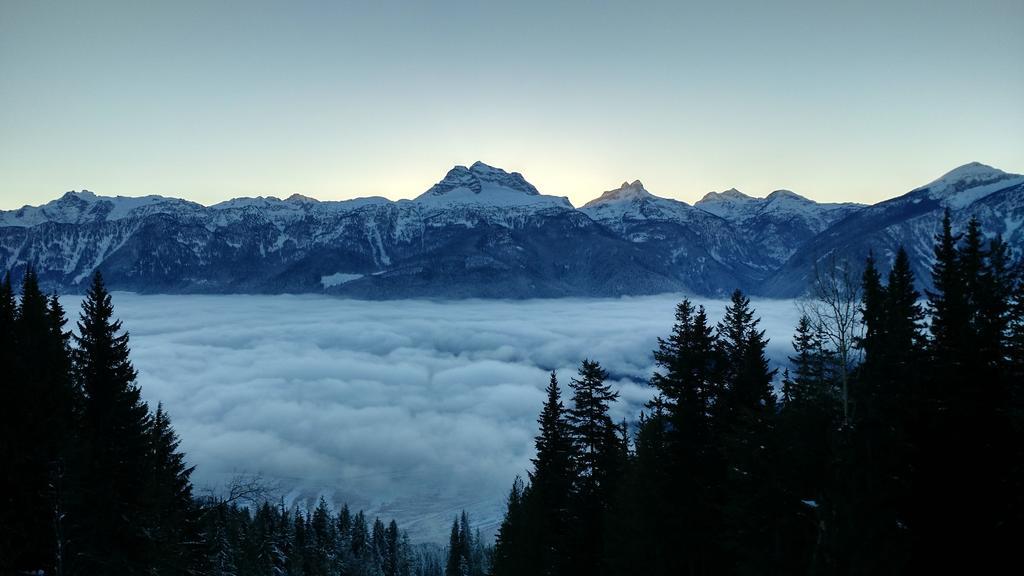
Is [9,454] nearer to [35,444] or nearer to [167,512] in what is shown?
[35,444]

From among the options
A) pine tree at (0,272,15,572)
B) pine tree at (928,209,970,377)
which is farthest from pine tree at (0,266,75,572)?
pine tree at (928,209,970,377)

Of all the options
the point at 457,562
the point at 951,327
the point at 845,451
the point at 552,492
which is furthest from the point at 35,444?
the point at 457,562

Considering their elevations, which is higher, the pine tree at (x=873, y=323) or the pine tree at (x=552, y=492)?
the pine tree at (x=873, y=323)

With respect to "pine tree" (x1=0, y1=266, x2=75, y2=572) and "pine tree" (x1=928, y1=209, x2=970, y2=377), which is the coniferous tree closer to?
"pine tree" (x1=928, y1=209, x2=970, y2=377)

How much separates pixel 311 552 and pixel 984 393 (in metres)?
74.3

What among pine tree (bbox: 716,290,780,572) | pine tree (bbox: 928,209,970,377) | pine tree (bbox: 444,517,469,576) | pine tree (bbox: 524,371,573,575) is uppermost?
pine tree (bbox: 928,209,970,377)

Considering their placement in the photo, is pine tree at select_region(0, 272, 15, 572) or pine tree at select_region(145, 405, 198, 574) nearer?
pine tree at select_region(0, 272, 15, 572)

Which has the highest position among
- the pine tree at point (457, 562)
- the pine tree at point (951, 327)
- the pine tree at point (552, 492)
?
the pine tree at point (951, 327)

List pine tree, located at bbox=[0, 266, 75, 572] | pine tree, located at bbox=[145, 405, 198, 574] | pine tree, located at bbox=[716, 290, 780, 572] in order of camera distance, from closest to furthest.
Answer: pine tree, located at bbox=[716, 290, 780, 572] < pine tree, located at bbox=[0, 266, 75, 572] < pine tree, located at bbox=[145, 405, 198, 574]

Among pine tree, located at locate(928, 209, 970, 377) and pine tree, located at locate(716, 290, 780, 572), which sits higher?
pine tree, located at locate(928, 209, 970, 377)

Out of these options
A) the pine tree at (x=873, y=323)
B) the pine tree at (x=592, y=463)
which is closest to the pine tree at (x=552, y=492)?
the pine tree at (x=592, y=463)

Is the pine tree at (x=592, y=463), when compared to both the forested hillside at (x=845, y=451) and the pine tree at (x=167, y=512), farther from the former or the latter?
the pine tree at (x=167, y=512)

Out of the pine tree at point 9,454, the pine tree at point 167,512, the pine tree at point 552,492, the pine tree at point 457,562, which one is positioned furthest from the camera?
the pine tree at point 457,562

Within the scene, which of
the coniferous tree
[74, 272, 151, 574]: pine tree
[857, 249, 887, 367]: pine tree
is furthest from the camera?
[74, 272, 151, 574]: pine tree
